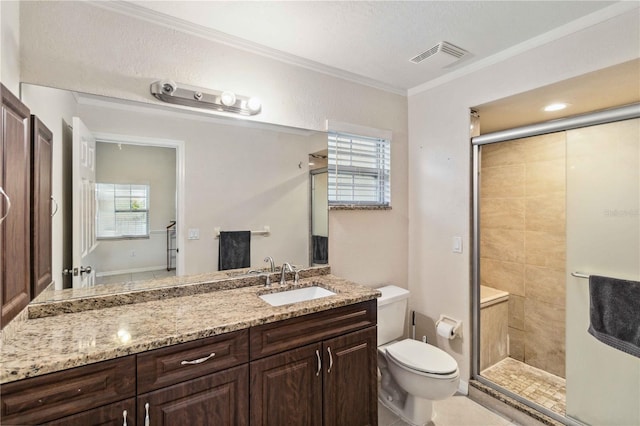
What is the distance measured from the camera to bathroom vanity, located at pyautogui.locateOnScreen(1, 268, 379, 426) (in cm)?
107

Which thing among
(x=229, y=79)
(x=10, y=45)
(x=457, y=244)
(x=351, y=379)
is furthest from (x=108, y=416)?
(x=457, y=244)

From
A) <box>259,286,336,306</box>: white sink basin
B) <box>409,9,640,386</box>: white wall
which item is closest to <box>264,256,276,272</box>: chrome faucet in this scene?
<box>259,286,336,306</box>: white sink basin

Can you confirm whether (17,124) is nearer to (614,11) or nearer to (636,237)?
(614,11)

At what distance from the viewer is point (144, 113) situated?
174 cm

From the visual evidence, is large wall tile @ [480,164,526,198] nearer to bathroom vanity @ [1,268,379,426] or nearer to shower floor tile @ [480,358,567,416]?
shower floor tile @ [480,358,567,416]

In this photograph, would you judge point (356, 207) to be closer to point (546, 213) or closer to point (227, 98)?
point (227, 98)

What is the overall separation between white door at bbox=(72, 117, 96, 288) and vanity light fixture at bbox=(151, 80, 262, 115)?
1.40ft

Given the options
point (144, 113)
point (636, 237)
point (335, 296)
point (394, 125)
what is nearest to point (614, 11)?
point (636, 237)

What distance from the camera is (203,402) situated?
131 cm

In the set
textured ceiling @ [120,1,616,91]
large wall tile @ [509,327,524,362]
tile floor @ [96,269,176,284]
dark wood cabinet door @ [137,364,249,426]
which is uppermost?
textured ceiling @ [120,1,616,91]

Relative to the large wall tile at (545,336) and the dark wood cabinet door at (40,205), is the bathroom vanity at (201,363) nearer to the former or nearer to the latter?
the dark wood cabinet door at (40,205)

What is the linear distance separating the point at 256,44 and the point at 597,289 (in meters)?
2.45

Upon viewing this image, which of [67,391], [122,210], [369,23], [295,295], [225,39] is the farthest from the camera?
[295,295]

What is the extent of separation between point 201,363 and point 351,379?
0.86 m
